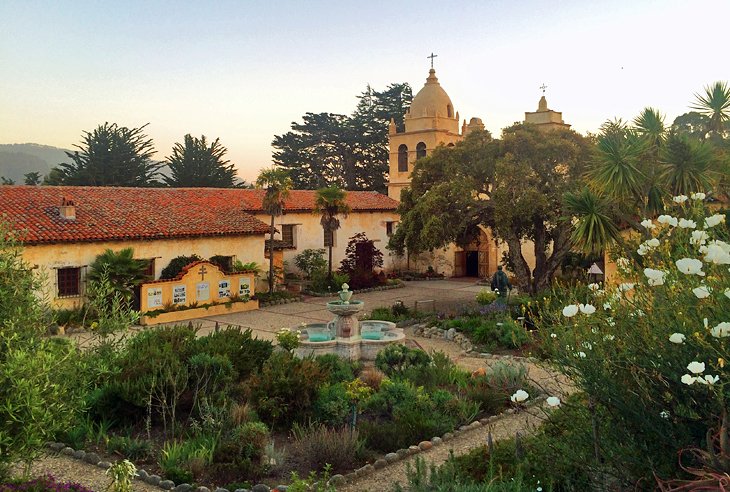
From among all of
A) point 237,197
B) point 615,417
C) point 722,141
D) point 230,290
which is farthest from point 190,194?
point 615,417

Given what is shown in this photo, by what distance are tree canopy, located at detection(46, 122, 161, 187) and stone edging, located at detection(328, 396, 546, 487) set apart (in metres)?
37.9

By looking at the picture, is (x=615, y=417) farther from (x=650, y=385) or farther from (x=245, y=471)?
(x=245, y=471)

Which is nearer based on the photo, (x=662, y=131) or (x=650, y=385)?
(x=650, y=385)

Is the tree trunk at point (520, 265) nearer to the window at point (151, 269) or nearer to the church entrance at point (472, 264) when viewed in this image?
the church entrance at point (472, 264)

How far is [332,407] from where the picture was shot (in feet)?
33.9

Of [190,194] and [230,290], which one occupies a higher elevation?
[190,194]

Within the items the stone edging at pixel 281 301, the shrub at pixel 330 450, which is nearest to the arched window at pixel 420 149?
the stone edging at pixel 281 301

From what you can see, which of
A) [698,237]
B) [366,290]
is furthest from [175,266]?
[698,237]

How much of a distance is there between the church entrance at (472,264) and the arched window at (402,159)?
6.55 metres

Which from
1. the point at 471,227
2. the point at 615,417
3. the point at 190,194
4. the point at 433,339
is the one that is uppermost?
the point at 190,194

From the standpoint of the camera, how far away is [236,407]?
10.1 metres

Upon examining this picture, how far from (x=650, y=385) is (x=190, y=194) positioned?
2670cm

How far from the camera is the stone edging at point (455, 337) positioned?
52.7 ft

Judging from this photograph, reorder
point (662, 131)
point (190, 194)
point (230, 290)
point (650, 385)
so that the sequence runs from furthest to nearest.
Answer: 1. point (190, 194)
2. point (230, 290)
3. point (662, 131)
4. point (650, 385)
